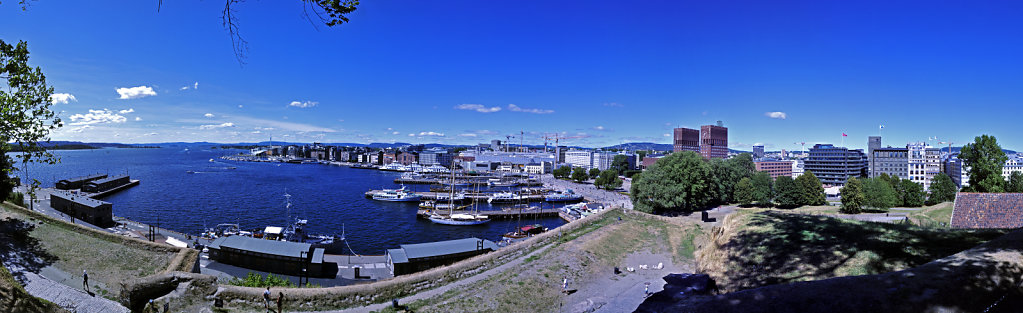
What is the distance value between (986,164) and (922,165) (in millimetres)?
66197

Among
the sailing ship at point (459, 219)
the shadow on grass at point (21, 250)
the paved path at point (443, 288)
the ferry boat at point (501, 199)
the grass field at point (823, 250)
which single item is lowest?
the sailing ship at point (459, 219)

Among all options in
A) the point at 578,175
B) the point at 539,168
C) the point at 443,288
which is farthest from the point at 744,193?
the point at 539,168

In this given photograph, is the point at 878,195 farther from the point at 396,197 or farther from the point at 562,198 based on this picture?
the point at 396,197

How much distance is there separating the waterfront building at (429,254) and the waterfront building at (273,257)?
3534 mm

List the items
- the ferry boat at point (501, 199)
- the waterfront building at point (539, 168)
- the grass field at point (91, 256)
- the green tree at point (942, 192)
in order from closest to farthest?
the grass field at point (91, 256) → the green tree at point (942, 192) → the ferry boat at point (501, 199) → the waterfront building at point (539, 168)

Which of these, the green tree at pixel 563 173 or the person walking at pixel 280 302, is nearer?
the person walking at pixel 280 302

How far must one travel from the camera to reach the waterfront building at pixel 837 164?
8781cm

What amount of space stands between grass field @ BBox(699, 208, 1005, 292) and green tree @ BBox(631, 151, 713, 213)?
24.8 metres

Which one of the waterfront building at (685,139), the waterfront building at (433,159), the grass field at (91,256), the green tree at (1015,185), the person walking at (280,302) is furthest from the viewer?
the waterfront building at (685,139)

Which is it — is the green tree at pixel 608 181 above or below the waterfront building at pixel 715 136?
below

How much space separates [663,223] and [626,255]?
21.5ft

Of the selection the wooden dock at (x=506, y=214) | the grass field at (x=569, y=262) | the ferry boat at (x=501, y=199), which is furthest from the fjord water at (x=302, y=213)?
the grass field at (x=569, y=262)

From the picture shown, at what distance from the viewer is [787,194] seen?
43.7 meters

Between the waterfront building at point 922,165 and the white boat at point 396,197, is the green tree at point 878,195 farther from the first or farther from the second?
the waterfront building at point 922,165
